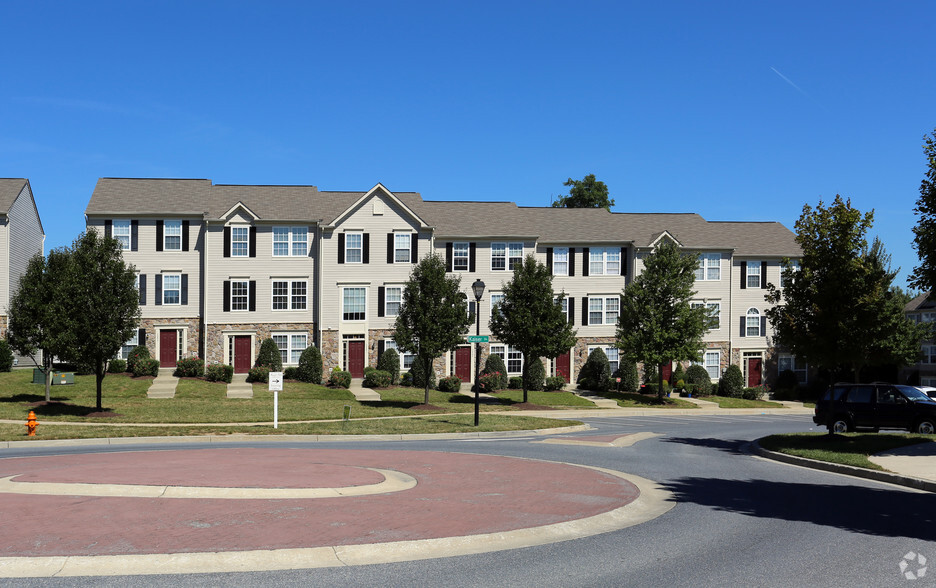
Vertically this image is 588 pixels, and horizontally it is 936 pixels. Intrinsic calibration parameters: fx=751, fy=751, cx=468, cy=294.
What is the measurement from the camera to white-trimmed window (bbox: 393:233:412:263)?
4556cm

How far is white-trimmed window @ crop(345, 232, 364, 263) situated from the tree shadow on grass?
32.3 m

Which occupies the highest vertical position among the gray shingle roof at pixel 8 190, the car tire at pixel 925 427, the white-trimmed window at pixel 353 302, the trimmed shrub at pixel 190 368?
the gray shingle roof at pixel 8 190

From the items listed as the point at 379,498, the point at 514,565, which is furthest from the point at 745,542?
the point at 379,498

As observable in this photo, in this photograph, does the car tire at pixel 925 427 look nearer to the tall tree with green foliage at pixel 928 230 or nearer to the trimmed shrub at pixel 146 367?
the tall tree with green foliage at pixel 928 230

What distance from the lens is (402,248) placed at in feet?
150

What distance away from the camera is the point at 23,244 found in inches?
1891

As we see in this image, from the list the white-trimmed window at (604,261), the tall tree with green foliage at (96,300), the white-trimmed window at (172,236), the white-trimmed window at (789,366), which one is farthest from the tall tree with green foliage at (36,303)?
the white-trimmed window at (789,366)

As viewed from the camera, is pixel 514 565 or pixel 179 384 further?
pixel 179 384

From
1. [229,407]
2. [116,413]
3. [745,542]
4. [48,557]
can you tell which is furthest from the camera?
[229,407]

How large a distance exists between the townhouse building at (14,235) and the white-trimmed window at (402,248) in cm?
2050

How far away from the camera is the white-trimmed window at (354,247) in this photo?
4525cm

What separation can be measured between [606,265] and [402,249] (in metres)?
13.6

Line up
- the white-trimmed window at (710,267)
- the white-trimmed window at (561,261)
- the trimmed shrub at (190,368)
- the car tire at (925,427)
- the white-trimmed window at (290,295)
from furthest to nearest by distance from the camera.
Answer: the white-trimmed window at (710,267) → the white-trimmed window at (561,261) → the white-trimmed window at (290,295) → the trimmed shrub at (190,368) → the car tire at (925,427)

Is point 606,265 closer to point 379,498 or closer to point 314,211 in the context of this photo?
point 314,211
